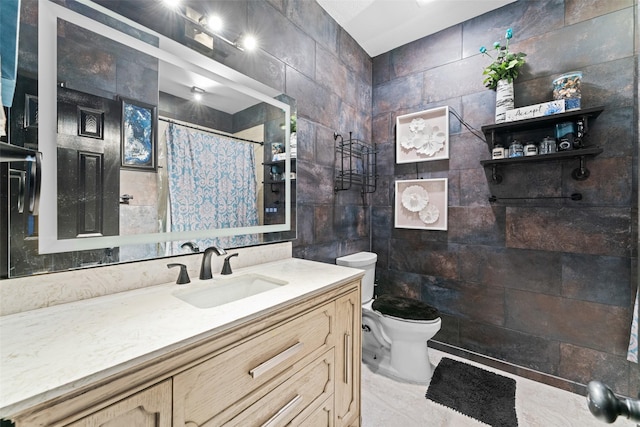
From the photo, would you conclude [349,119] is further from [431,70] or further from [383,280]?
[383,280]

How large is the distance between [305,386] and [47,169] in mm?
1195

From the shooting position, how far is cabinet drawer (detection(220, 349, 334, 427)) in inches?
32.4

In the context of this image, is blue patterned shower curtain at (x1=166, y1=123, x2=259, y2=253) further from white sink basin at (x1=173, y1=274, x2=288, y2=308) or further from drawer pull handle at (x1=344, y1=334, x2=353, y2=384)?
drawer pull handle at (x1=344, y1=334, x2=353, y2=384)

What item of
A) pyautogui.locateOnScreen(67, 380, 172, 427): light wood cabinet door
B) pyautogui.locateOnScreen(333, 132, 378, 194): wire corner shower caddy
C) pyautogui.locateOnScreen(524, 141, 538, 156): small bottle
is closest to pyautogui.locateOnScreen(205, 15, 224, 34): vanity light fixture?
pyautogui.locateOnScreen(333, 132, 378, 194): wire corner shower caddy

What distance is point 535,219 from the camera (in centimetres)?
182

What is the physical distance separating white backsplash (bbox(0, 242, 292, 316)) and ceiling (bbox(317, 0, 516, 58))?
2.05 meters

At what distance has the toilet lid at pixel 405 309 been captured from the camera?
1754 mm

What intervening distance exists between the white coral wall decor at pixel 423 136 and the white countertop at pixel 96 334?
1.71 m

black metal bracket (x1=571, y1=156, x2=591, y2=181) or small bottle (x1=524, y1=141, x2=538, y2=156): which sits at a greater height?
small bottle (x1=524, y1=141, x2=538, y2=156)

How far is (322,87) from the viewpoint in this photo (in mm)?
1983

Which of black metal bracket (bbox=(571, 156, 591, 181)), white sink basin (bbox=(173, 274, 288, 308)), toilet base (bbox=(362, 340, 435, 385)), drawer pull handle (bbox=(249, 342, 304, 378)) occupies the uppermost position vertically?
black metal bracket (bbox=(571, 156, 591, 181))

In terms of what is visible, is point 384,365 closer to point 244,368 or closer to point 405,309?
point 405,309

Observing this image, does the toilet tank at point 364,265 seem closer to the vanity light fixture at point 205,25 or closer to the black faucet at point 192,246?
the black faucet at point 192,246

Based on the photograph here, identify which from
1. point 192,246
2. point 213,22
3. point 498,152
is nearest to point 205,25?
point 213,22
